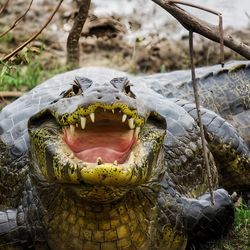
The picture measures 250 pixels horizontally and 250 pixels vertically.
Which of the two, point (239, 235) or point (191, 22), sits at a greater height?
point (191, 22)

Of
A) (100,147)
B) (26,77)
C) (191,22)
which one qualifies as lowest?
(26,77)

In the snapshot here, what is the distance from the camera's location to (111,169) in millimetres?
3938

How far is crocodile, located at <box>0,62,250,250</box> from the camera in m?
4.09

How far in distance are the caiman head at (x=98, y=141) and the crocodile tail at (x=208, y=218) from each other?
71 cm

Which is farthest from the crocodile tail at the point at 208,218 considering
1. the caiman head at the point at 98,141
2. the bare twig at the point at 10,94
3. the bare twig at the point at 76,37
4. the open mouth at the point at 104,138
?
the bare twig at the point at 10,94

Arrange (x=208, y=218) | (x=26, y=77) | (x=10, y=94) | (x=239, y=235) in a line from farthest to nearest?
(x=26, y=77) → (x=10, y=94) → (x=239, y=235) → (x=208, y=218)

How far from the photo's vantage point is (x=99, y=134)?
13.5ft

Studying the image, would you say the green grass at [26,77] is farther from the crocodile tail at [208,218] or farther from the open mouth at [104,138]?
the open mouth at [104,138]

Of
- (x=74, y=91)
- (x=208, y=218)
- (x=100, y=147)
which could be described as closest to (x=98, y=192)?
(x=100, y=147)

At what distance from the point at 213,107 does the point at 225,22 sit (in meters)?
3.82

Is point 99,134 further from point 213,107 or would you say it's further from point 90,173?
point 213,107

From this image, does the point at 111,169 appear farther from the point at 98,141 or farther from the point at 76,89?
the point at 76,89

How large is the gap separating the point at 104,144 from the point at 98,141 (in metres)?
0.03

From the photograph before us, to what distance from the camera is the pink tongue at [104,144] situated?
4102 millimetres
